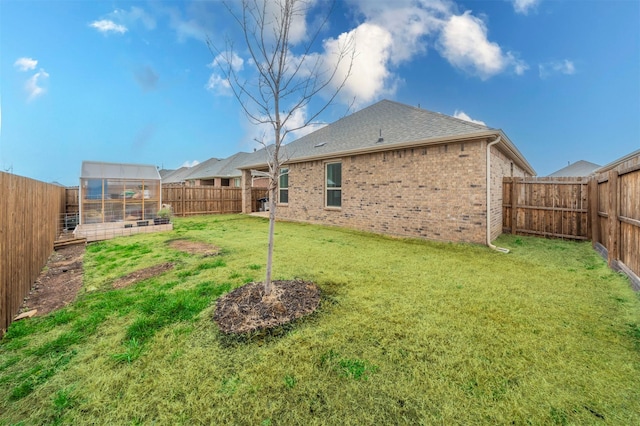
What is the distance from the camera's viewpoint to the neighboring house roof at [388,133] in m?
7.22

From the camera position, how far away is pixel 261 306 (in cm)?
307

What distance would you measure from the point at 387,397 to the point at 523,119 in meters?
18.7

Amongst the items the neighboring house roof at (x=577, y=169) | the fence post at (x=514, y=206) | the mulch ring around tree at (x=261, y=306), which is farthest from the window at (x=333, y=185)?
the neighboring house roof at (x=577, y=169)

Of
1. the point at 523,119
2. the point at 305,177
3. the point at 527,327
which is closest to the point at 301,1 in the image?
the point at 527,327

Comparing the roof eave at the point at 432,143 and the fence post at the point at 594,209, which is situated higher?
the roof eave at the point at 432,143

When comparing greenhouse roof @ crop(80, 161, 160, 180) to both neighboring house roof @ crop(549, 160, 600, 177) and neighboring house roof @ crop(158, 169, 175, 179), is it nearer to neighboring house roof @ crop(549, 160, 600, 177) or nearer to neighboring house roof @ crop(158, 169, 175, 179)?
neighboring house roof @ crop(549, 160, 600, 177)

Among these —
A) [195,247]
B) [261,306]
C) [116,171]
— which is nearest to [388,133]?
[195,247]

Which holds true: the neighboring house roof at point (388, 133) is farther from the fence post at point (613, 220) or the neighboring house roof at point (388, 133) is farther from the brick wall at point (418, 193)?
the fence post at point (613, 220)

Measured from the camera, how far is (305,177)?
11680mm

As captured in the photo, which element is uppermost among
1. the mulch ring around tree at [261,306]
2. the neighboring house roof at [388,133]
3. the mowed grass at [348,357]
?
the neighboring house roof at [388,133]

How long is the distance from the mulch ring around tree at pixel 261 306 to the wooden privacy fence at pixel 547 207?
27.4ft

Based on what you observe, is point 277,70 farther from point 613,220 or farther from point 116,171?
point 116,171

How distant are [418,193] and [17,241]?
8907mm

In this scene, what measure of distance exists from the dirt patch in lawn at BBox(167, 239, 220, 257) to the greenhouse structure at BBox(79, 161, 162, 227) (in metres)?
3.74
